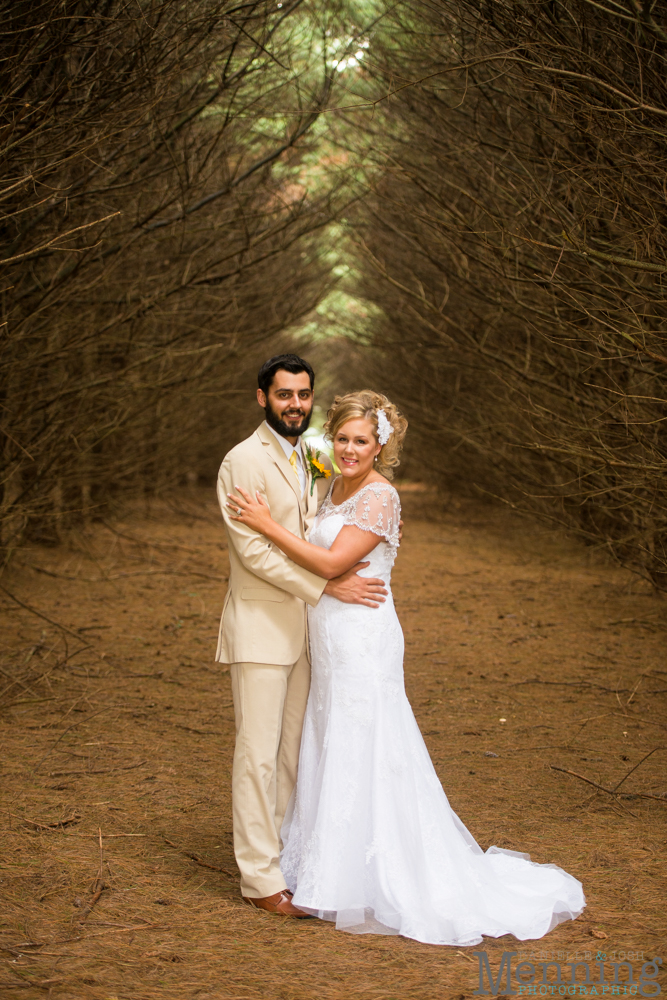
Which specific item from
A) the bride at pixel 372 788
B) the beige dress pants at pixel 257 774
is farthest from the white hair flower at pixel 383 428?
the beige dress pants at pixel 257 774

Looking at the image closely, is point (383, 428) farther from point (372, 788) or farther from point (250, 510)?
point (372, 788)

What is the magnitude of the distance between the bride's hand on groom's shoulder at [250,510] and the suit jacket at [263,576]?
32mm

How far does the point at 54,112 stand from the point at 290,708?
338 cm

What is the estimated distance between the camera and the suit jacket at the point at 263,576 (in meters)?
3.72

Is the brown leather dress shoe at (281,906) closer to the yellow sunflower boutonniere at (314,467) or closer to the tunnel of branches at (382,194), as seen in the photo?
the yellow sunflower boutonniere at (314,467)

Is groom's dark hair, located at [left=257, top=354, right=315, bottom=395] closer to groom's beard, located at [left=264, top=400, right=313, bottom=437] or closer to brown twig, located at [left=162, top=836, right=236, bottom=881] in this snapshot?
groom's beard, located at [left=264, top=400, right=313, bottom=437]

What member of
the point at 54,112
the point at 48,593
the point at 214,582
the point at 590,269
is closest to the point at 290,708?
the point at 590,269

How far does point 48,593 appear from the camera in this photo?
413 inches

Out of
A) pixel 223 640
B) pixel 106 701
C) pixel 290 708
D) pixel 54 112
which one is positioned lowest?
pixel 106 701

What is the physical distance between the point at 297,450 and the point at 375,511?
16.9 inches

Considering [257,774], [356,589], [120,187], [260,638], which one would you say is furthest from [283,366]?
[120,187]

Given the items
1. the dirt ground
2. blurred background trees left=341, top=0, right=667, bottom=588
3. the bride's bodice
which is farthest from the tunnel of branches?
the bride's bodice

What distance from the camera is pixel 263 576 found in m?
3.71

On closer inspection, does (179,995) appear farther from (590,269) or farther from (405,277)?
(405,277)
